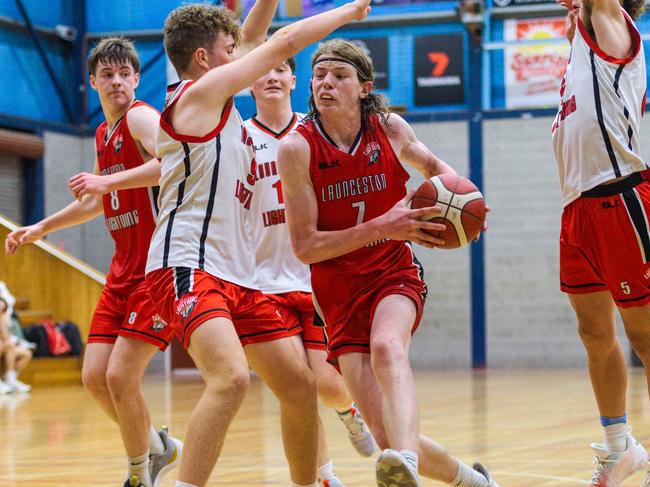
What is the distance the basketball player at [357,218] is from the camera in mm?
4074

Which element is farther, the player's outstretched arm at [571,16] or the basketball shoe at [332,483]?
the basketball shoe at [332,483]

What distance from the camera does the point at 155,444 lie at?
528 cm

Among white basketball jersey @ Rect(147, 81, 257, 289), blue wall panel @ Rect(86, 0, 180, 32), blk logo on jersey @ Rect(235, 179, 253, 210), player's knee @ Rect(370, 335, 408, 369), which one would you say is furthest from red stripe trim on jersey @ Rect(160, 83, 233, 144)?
blue wall panel @ Rect(86, 0, 180, 32)

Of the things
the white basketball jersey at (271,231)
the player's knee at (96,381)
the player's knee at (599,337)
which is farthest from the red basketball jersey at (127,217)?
the player's knee at (599,337)

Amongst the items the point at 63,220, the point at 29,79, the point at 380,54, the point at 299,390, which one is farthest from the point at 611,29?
the point at 29,79

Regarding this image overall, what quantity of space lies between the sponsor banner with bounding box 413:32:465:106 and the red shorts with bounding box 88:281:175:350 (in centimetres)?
1168

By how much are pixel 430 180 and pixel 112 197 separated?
1.72 m

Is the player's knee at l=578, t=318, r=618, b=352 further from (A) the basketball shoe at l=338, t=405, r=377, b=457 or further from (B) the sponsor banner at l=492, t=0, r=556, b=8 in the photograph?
(B) the sponsor banner at l=492, t=0, r=556, b=8

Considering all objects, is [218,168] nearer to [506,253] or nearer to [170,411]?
[170,411]

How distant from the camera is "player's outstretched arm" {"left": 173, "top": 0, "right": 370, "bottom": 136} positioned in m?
3.95

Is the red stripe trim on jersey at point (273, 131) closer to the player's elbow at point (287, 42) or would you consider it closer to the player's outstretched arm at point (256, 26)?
the player's outstretched arm at point (256, 26)

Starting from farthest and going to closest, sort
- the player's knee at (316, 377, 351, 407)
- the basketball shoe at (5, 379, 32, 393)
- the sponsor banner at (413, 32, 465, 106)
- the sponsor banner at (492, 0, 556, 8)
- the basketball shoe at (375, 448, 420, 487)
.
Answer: the sponsor banner at (413, 32, 465, 106)
the sponsor banner at (492, 0, 556, 8)
the basketball shoe at (5, 379, 32, 393)
the player's knee at (316, 377, 351, 407)
the basketball shoe at (375, 448, 420, 487)

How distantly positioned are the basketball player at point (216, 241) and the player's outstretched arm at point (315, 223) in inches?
6.8

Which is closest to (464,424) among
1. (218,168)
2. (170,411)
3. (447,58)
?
(170,411)
